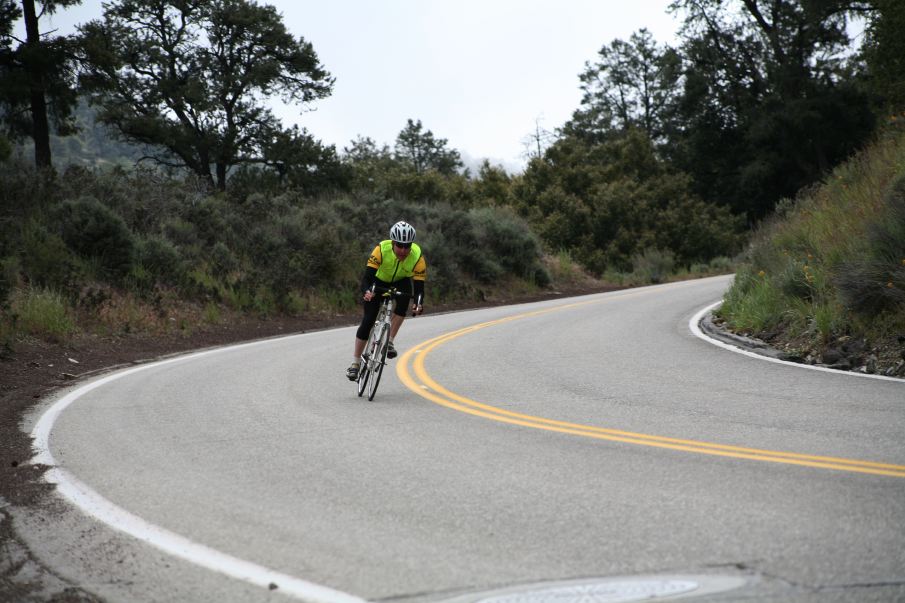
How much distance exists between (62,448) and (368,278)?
4.13 m

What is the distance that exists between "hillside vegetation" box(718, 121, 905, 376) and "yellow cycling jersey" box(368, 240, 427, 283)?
16.7 ft

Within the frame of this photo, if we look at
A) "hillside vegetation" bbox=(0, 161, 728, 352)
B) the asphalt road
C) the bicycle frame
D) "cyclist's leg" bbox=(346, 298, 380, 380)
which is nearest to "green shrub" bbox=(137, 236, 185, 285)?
"hillside vegetation" bbox=(0, 161, 728, 352)

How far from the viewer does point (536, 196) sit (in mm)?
42969

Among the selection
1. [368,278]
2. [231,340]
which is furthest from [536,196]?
[368,278]

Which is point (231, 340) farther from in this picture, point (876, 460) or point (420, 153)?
point (420, 153)

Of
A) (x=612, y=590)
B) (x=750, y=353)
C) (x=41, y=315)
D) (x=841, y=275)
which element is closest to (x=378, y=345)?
(x=750, y=353)

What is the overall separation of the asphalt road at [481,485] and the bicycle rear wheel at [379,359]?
21 centimetres

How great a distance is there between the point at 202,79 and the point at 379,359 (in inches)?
1270

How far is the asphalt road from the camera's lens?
4.26 m

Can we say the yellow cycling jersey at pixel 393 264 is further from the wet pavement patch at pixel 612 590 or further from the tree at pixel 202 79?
the tree at pixel 202 79

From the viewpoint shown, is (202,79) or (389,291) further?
(202,79)

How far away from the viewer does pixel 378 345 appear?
33.8 feet

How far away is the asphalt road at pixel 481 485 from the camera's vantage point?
426 centimetres

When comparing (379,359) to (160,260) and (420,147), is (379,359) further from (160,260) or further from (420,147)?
(420,147)
